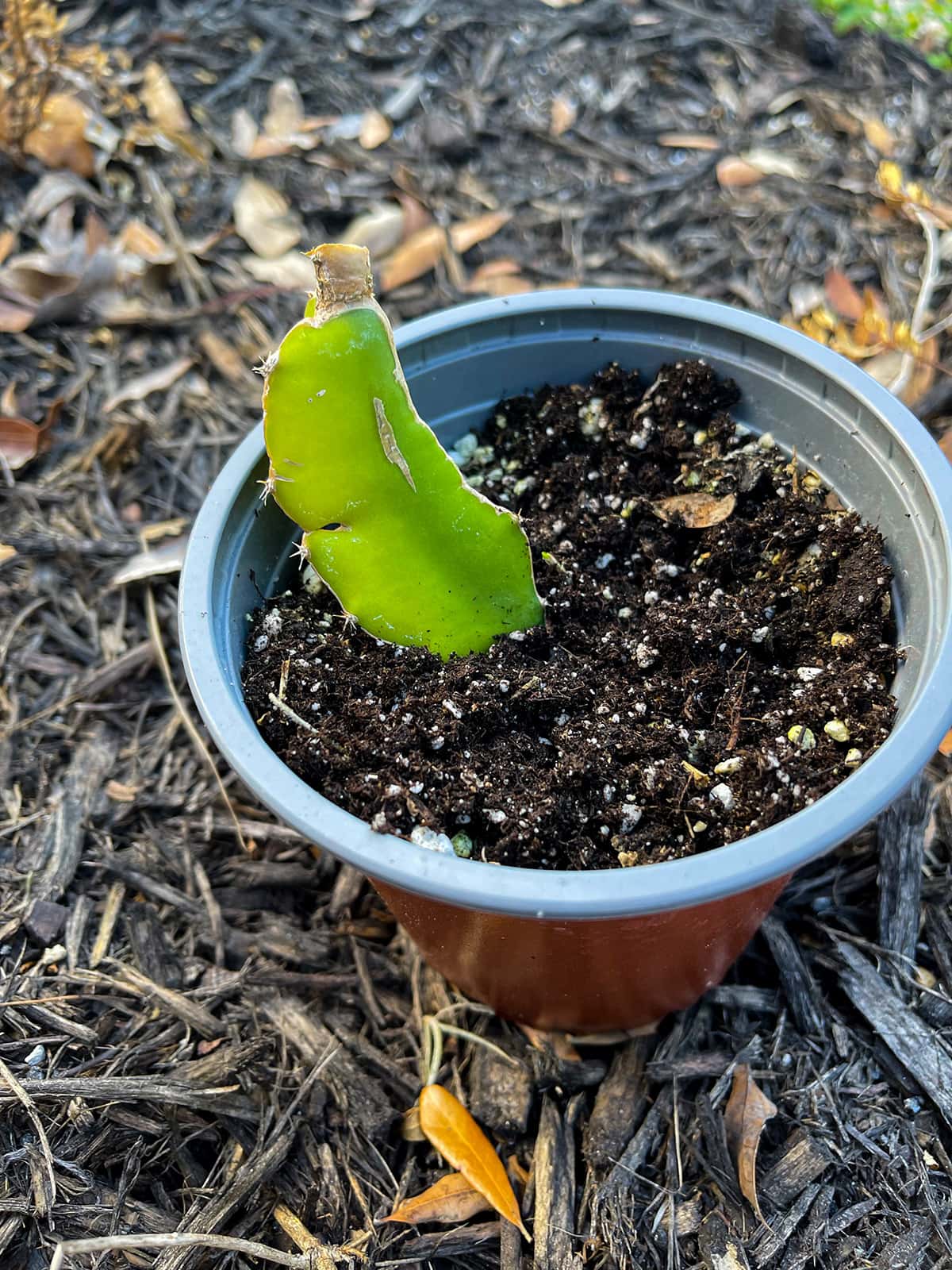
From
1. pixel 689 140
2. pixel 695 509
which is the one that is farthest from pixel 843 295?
pixel 695 509

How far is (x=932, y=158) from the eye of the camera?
2156 mm

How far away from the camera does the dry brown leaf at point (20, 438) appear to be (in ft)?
5.52

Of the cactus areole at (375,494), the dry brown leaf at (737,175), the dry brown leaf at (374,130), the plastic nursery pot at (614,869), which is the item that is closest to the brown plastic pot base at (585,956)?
the plastic nursery pot at (614,869)

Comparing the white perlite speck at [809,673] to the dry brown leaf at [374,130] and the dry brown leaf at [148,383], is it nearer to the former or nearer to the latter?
the dry brown leaf at [148,383]

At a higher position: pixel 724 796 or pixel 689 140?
pixel 689 140

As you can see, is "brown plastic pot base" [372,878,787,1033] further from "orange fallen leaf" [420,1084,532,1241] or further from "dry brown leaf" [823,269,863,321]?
"dry brown leaf" [823,269,863,321]

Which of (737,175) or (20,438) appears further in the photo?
(737,175)

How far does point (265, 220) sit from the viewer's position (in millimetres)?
2059

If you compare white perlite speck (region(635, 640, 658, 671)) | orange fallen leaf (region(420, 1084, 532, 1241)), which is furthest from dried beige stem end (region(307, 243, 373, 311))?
orange fallen leaf (region(420, 1084, 532, 1241))

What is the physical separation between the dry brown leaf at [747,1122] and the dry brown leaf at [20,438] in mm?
1471

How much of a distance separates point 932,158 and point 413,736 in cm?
197

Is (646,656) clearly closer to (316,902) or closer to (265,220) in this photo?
(316,902)

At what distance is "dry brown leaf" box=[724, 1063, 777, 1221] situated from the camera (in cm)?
108

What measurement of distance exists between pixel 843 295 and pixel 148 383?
138 centimetres
